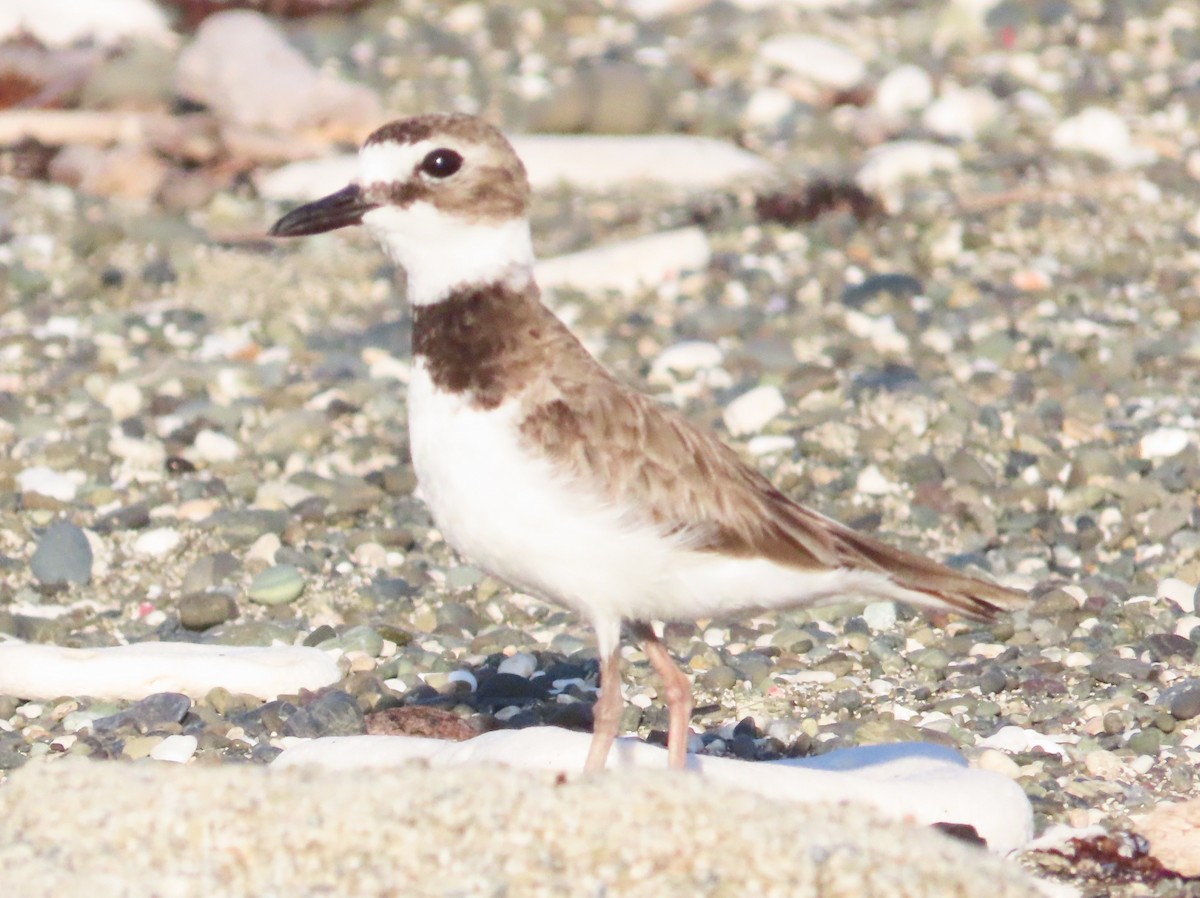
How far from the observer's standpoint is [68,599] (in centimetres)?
680

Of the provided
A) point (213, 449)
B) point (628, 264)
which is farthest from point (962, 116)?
point (213, 449)

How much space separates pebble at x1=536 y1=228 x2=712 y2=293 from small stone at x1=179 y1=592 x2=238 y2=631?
348 cm

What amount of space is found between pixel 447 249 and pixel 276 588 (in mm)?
2151

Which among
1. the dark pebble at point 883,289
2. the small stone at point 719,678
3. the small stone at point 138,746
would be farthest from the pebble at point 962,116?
the small stone at point 138,746

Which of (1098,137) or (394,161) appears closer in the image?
(394,161)

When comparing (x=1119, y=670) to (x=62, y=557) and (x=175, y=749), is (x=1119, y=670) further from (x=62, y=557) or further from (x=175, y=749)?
(x=62, y=557)

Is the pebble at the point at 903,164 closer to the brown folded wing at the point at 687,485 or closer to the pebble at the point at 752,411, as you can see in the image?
the pebble at the point at 752,411

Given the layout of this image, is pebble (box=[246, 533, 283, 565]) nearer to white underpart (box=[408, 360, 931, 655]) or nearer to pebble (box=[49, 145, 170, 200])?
white underpart (box=[408, 360, 931, 655])

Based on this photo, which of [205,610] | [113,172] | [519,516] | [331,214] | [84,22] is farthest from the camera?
[84,22]

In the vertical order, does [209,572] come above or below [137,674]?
above

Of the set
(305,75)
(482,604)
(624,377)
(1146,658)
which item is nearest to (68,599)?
(482,604)

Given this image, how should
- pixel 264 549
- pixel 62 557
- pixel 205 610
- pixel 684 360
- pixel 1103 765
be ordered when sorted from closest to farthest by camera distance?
pixel 1103 765, pixel 205 610, pixel 62 557, pixel 264 549, pixel 684 360

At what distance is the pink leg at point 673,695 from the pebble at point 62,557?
2570 mm

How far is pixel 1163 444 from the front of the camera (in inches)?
309
